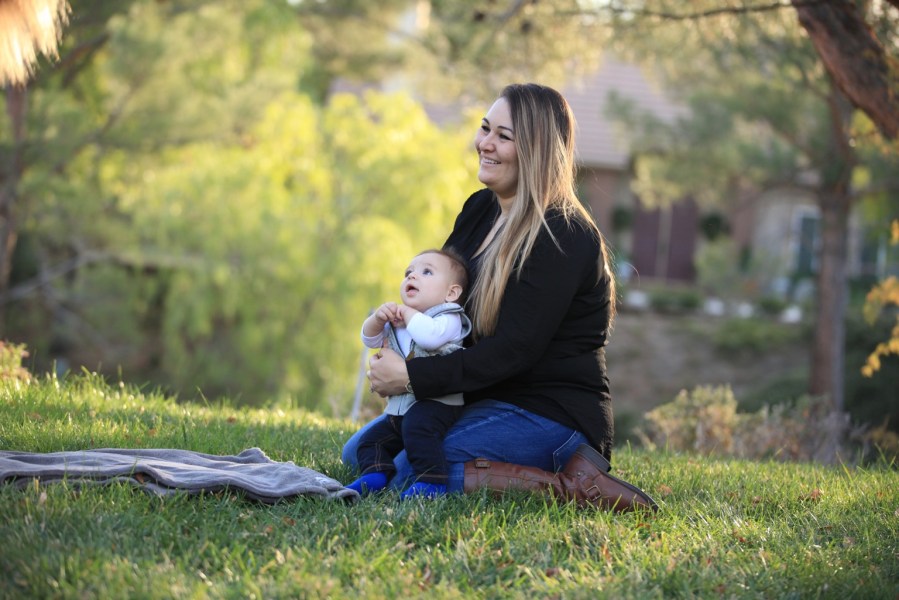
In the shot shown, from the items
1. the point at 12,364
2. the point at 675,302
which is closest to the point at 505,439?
the point at 12,364

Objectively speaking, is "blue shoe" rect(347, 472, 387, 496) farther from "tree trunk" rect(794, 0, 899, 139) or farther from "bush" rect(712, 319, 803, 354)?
"bush" rect(712, 319, 803, 354)

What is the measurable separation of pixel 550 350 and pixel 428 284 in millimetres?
555

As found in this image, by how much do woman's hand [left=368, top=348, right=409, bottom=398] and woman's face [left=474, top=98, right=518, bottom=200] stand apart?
2.77 ft

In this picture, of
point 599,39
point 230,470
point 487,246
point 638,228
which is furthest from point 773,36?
point 638,228

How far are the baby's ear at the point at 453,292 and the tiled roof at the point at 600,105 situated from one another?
2090 centimetres

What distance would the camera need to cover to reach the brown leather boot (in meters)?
3.94

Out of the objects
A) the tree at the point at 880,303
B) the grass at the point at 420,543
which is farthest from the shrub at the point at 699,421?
the grass at the point at 420,543

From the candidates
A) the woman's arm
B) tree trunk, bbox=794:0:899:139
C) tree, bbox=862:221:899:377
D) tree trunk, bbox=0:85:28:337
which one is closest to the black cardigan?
the woman's arm

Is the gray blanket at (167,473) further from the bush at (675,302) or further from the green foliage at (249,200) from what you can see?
the bush at (675,302)

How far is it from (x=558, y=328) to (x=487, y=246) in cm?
46

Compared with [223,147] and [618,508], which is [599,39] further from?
[618,508]

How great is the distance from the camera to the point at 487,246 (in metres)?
4.27

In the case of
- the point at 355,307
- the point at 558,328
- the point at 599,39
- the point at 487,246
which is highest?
the point at 599,39

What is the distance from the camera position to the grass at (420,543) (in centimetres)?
292
